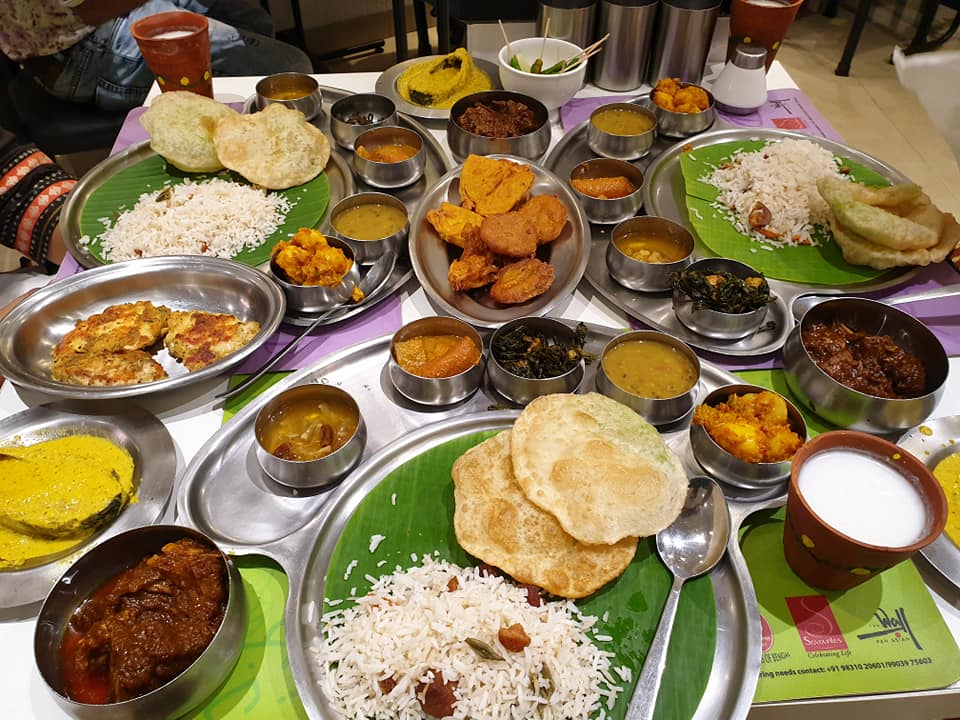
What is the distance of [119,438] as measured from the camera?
82.4 inches

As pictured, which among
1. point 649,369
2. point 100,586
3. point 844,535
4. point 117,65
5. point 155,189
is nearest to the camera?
point 844,535

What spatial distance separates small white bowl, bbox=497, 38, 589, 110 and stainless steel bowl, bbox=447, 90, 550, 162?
12 centimetres

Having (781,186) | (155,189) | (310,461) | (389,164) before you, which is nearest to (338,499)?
(310,461)

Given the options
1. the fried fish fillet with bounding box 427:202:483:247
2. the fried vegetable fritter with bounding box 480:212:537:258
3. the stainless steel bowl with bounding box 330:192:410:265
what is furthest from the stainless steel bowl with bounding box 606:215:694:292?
the stainless steel bowl with bounding box 330:192:410:265

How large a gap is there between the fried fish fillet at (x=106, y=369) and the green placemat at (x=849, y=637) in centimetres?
219

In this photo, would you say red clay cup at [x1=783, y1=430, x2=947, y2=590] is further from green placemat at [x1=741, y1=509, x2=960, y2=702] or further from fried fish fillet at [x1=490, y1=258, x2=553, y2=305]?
fried fish fillet at [x1=490, y1=258, x2=553, y2=305]

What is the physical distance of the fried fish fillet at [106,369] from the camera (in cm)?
226

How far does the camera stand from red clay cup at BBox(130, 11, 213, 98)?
323 centimetres

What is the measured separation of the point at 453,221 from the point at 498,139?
712mm

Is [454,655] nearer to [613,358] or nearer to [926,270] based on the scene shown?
[613,358]

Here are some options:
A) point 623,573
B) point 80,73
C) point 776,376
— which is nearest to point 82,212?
point 80,73

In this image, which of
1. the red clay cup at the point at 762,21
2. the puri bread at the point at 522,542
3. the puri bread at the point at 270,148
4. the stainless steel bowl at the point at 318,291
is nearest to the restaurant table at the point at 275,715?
the stainless steel bowl at the point at 318,291

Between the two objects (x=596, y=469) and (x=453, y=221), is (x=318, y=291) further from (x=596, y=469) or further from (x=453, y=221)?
(x=596, y=469)

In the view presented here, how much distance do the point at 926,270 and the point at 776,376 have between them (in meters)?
1.14
